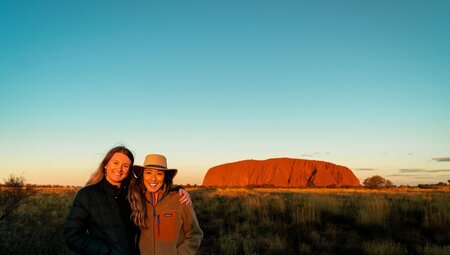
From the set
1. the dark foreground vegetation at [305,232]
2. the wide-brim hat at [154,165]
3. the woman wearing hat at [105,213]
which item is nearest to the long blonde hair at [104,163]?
the woman wearing hat at [105,213]

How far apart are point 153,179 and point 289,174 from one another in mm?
89878

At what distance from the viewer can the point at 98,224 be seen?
278 cm

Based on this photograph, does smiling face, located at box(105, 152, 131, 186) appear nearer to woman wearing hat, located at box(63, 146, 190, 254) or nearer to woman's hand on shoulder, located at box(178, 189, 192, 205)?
woman wearing hat, located at box(63, 146, 190, 254)

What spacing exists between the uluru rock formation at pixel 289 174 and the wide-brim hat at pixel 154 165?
85.5 meters

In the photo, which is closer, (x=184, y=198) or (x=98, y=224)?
(x=98, y=224)

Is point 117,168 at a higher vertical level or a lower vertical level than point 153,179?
higher

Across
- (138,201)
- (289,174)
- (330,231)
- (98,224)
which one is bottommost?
(330,231)

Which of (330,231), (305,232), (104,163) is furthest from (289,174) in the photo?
(104,163)

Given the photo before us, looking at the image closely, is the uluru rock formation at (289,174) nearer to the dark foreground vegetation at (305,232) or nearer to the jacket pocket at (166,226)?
the dark foreground vegetation at (305,232)

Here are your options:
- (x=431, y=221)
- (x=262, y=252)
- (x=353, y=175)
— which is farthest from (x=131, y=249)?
(x=353, y=175)

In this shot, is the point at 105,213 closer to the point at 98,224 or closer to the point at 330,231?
the point at 98,224

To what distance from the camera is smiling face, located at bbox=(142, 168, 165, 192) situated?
315 centimetres

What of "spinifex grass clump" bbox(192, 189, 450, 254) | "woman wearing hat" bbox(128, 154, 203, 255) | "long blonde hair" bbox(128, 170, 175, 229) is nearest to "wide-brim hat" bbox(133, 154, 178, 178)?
"woman wearing hat" bbox(128, 154, 203, 255)

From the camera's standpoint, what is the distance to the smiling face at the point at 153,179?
3148 millimetres
